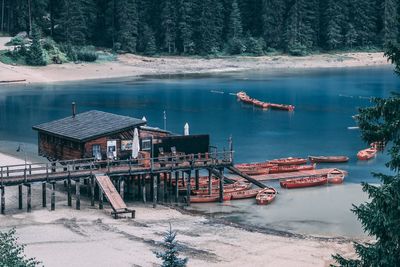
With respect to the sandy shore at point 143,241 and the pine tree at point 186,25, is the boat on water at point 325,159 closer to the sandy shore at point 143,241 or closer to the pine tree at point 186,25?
the sandy shore at point 143,241

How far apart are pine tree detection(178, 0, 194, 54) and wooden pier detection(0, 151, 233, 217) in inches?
3984

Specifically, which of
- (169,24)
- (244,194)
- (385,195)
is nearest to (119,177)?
(244,194)

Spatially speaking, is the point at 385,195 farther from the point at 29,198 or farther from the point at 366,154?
the point at 366,154

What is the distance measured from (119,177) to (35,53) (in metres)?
84.3

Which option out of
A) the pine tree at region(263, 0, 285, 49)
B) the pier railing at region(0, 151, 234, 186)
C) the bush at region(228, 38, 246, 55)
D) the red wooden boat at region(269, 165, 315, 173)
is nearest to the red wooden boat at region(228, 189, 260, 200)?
the pier railing at region(0, 151, 234, 186)

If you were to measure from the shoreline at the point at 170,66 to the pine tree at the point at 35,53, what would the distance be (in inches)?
40.1

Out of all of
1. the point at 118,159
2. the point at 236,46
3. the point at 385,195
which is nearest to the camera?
the point at 385,195

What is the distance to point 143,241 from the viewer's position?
40.5 m

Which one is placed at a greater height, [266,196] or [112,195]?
[112,195]

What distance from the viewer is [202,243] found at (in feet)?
134

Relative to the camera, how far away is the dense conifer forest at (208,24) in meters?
147

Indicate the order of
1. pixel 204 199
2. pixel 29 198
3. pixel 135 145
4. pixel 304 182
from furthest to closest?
pixel 304 182 → pixel 204 199 → pixel 135 145 → pixel 29 198

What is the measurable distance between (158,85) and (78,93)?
16.2 m

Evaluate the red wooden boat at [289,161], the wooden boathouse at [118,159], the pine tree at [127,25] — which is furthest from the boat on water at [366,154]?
the pine tree at [127,25]
